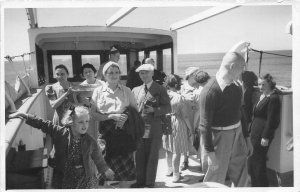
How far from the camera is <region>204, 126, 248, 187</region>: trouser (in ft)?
8.11

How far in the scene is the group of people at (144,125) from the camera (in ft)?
7.70

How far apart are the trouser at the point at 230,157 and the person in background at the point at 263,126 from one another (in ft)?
0.38

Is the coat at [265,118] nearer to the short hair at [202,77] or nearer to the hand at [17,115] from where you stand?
the short hair at [202,77]

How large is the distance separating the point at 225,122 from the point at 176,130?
712 millimetres

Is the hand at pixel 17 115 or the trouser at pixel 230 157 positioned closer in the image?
the hand at pixel 17 115

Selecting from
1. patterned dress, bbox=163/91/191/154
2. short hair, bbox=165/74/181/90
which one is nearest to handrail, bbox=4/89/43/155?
short hair, bbox=165/74/181/90

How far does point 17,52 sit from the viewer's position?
2.71m

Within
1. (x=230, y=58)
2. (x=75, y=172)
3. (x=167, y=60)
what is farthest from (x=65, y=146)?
(x=167, y=60)

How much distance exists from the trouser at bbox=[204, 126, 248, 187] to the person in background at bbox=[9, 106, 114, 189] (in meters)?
0.89

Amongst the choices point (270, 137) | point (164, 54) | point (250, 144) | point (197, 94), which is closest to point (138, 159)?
point (197, 94)

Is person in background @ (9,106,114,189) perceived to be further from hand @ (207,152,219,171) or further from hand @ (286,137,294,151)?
hand @ (286,137,294,151)

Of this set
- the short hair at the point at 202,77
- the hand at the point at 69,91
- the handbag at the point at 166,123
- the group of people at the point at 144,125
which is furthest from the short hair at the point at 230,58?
the hand at the point at 69,91

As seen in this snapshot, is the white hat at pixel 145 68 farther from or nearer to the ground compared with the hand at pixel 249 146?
farther from the ground

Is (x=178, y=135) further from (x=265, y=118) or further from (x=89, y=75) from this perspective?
(x=89, y=75)
